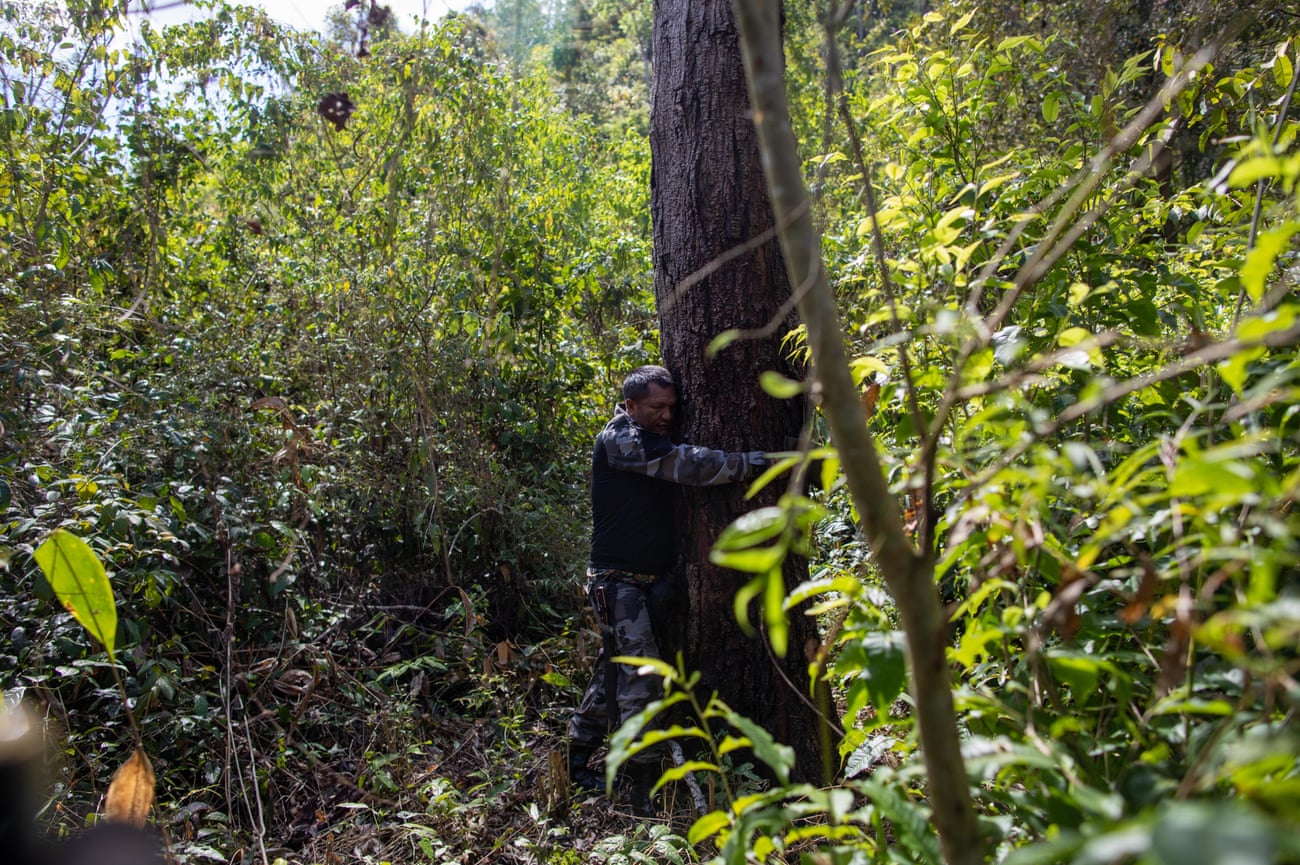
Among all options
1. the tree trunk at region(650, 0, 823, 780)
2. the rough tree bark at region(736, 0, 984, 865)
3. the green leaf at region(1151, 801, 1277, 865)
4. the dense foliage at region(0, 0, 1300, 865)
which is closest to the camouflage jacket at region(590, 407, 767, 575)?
the tree trunk at region(650, 0, 823, 780)

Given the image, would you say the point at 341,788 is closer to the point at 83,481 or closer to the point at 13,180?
the point at 83,481

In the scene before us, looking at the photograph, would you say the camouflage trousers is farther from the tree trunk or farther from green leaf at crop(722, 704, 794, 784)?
green leaf at crop(722, 704, 794, 784)

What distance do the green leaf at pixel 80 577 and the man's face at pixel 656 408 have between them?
2.18 m

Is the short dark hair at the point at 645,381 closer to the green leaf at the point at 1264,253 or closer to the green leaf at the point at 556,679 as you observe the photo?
the green leaf at the point at 556,679

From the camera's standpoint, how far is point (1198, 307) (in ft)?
8.05

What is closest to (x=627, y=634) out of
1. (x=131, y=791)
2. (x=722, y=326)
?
(x=722, y=326)

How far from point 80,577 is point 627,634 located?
2294mm

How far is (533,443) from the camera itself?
559 centimetres

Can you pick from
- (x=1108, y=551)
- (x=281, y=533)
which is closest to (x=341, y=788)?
(x=281, y=533)

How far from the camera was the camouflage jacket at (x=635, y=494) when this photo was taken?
3.64 metres

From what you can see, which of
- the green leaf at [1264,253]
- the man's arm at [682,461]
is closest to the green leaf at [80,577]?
the green leaf at [1264,253]

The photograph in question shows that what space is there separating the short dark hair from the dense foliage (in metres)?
0.76

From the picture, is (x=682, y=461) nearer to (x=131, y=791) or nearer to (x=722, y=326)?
(x=722, y=326)

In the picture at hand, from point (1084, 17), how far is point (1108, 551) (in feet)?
29.9
